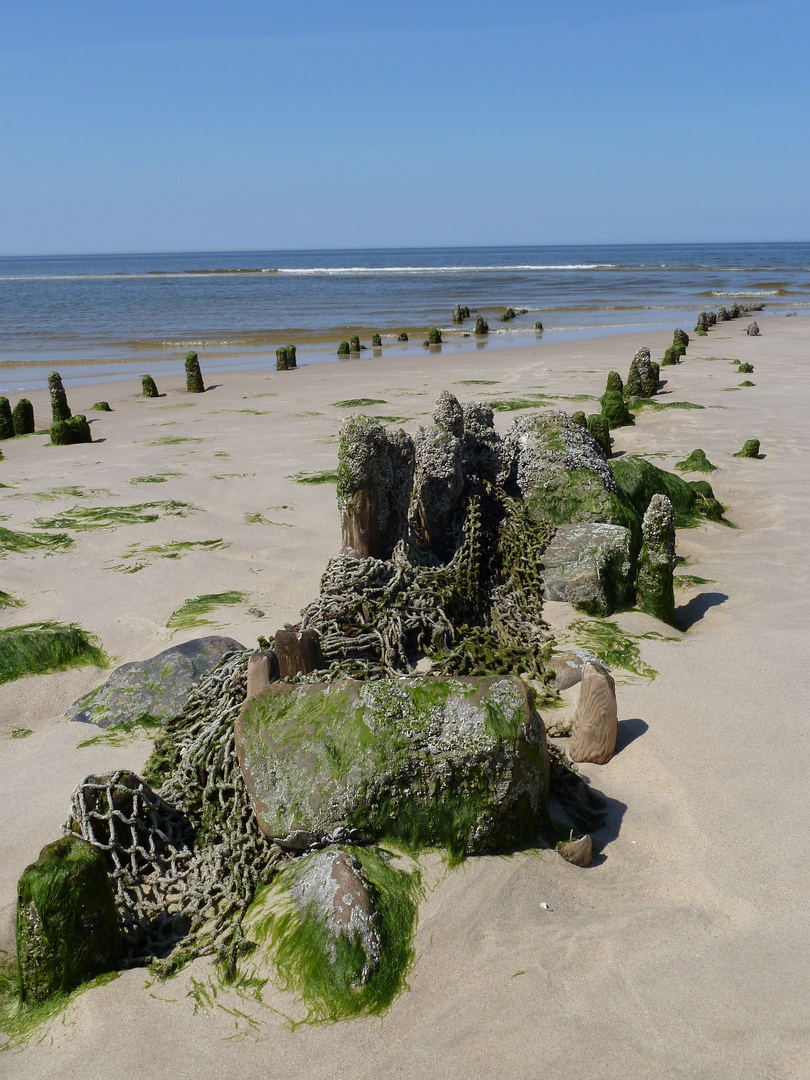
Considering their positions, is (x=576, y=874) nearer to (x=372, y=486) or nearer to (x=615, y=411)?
(x=372, y=486)

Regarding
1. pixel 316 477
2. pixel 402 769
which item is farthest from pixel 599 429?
pixel 402 769

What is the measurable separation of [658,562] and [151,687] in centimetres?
387

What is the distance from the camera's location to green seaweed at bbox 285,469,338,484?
36.6 feet

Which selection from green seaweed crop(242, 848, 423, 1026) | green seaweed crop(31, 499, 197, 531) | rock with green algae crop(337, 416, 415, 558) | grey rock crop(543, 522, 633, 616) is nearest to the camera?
green seaweed crop(242, 848, 423, 1026)

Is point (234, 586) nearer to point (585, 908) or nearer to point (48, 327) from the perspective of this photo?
point (585, 908)

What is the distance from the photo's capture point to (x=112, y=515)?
9891 mm

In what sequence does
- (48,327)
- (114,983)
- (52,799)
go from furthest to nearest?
(48,327), (52,799), (114,983)

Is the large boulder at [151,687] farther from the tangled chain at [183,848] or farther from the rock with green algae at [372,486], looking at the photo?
the rock with green algae at [372,486]

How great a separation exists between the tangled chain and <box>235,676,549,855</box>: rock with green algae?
0.21 metres

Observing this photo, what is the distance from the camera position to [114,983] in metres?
3.27

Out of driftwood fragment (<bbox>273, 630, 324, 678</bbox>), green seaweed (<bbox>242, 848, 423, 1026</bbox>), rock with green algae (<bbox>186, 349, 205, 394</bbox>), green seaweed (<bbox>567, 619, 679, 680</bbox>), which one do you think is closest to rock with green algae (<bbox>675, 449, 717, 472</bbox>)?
green seaweed (<bbox>567, 619, 679, 680</bbox>)

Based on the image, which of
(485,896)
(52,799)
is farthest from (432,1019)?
(52,799)

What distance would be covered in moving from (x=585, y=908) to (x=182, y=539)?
21.2 ft

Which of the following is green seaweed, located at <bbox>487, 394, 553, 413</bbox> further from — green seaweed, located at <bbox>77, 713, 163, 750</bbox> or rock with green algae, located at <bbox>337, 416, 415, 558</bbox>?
green seaweed, located at <bbox>77, 713, 163, 750</bbox>
